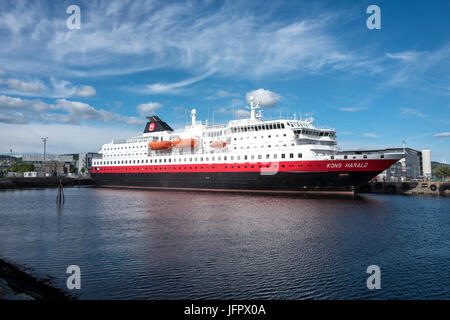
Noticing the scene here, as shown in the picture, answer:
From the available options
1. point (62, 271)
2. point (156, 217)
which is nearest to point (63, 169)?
point (156, 217)

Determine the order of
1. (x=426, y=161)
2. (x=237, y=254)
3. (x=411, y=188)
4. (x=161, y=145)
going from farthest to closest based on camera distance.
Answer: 1. (x=426, y=161)
2. (x=161, y=145)
3. (x=411, y=188)
4. (x=237, y=254)

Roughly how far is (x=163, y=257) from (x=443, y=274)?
405 inches

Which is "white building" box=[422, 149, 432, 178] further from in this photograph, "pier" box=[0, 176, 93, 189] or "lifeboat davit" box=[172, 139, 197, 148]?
"pier" box=[0, 176, 93, 189]

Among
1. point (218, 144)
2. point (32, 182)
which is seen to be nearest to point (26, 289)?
point (218, 144)

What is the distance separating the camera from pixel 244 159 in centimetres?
3938

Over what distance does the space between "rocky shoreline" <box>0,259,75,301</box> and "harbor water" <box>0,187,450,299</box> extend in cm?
41

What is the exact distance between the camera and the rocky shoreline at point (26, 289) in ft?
22.6

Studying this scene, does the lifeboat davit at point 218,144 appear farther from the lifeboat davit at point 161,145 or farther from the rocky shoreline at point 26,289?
the rocky shoreline at point 26,289

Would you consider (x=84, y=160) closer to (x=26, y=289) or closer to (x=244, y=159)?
(x=244, y=159)

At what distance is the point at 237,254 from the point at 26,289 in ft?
24.4

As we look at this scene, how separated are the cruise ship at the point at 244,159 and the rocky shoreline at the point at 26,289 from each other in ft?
97.3

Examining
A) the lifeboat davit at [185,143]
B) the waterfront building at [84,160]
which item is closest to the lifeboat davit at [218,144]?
the lifeboat davit at [185,143]

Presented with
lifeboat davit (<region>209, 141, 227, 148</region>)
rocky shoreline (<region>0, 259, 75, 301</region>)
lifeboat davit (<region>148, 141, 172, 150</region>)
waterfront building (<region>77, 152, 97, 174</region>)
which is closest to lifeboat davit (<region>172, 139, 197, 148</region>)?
lifeboat davit (<region>148, 141, 172, 150</region>)
